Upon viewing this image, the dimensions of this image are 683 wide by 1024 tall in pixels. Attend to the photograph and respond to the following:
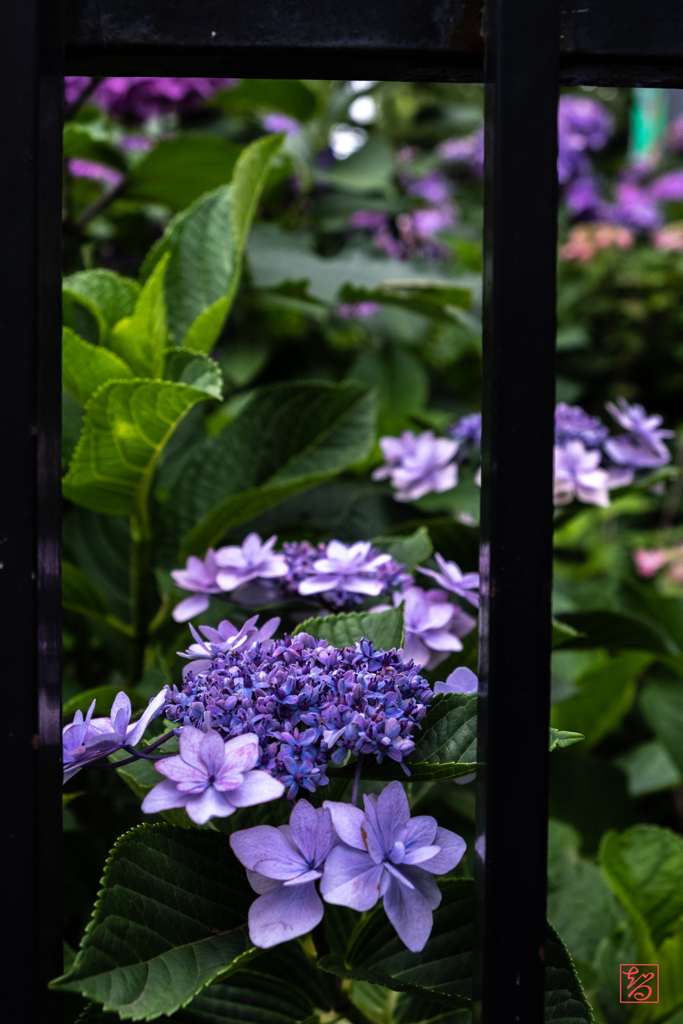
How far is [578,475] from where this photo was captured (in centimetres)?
76

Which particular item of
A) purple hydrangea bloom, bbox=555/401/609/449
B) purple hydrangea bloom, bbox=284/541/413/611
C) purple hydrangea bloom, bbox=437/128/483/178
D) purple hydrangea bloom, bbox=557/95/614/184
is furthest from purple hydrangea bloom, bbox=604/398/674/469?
purple hydrangea bloom, bbox=437/128/483/178

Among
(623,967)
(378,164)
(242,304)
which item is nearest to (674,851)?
(623,967)

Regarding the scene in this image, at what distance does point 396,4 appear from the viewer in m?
0.37

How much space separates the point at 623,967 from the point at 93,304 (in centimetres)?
77

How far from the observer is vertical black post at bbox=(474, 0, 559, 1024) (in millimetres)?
330

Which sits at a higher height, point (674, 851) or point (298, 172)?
point (298, 172)

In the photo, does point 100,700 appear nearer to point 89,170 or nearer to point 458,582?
point 458,582

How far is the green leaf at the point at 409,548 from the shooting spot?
0.64 m

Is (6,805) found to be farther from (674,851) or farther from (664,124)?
(664,124)

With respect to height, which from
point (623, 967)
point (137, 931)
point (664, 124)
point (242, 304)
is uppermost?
point (664, 124)

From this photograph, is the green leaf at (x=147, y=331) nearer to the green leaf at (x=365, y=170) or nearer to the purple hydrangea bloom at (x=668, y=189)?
the green leaf at (x=365, y=170)

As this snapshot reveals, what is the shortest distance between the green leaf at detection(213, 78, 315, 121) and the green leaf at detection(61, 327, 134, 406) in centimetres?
80

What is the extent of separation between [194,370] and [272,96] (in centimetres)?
90
